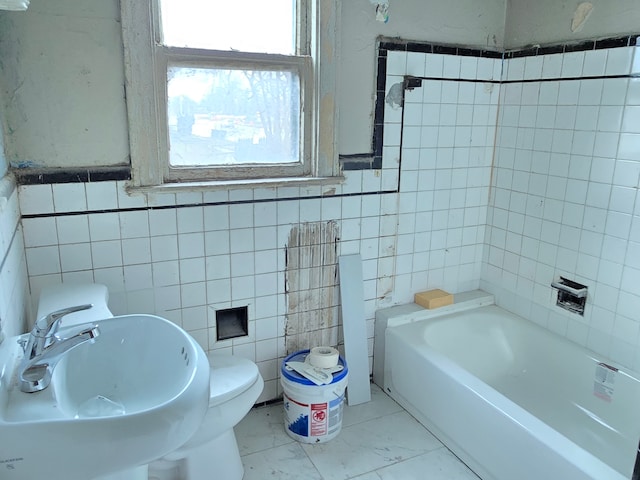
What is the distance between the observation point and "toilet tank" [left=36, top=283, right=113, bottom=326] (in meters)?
1.45

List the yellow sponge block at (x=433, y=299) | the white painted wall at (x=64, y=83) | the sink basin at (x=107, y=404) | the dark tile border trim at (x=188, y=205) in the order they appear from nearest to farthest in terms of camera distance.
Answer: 1. the sink basin at (x=107, y=404)
2. the white painted wall at (x=64, y=83)
3. the dark tile border trim at (x=188, y=205)
4. the yellow sponge block at (x=433, y=299)

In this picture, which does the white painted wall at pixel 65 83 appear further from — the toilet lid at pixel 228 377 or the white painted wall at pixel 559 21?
the white painted wall at pixel 559 21

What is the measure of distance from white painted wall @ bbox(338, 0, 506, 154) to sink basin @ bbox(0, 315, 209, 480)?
1.32m

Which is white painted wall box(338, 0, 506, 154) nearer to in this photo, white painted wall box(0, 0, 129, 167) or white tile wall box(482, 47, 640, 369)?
white tile wall box(482, 47, 640, 369)

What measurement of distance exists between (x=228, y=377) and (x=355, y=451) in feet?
2.22

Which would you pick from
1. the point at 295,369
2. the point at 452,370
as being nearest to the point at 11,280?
the point at 295,369

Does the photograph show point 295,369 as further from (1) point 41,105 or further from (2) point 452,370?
(1) point 41,105

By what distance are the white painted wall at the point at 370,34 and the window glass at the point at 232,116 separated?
23 cm

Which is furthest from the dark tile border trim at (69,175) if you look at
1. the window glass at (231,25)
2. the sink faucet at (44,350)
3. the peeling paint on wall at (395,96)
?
the peeling paint on wall at (395,96)

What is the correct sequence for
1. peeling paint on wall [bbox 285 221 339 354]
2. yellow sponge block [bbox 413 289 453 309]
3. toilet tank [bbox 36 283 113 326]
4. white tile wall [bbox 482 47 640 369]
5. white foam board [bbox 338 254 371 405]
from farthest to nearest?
1. yellow sponge block [bbox 413 289 453 309]
2. white foam board [bbox 338 254 371 405]
3. peeling paint on wall [bbox 285 221 339 354]
4. white tile wall [bbox 482 47 640 369]
5. toilet tank [bbox 36 283 113 326]

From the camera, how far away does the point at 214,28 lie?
6.42 ft

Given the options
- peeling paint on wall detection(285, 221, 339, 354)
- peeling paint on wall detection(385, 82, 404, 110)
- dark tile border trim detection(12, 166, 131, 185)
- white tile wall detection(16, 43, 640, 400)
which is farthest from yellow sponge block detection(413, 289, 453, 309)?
dark tile border trim detection(12, 166, 131, 185)

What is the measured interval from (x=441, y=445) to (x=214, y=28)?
197cm

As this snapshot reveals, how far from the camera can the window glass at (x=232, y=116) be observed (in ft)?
6.45
